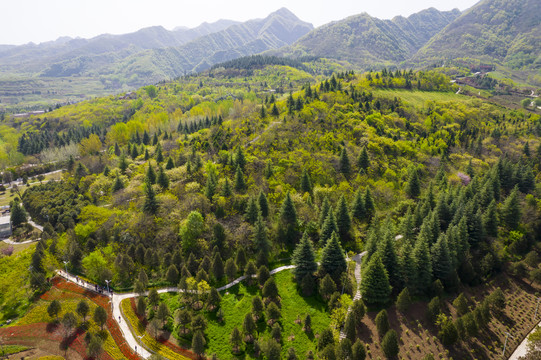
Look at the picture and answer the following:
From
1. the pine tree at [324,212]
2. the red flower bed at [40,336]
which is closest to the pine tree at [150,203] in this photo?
the red flower bed at [40,336]

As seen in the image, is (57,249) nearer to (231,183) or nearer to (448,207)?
(231,183)

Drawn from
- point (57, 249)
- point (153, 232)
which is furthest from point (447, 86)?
point (57, 249)

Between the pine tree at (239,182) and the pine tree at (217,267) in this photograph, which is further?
the pine tree at (239,182)

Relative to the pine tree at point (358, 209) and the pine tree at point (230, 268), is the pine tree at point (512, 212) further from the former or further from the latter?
the pine tree at point (230, 268)

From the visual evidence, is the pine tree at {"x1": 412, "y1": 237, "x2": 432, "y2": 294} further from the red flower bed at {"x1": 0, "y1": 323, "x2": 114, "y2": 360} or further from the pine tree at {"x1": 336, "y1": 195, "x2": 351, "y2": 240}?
the red flower bed at {"x1": 0, "y1": 323, "x2": 114, "y2": 360}

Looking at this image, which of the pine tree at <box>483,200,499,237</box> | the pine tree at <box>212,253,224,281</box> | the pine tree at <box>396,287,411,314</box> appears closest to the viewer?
the pine tree at <box>396,287,411,314</box>

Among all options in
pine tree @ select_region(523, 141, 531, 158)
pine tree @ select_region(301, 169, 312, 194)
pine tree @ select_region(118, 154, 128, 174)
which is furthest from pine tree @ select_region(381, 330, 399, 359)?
pine tree @ select_region(523, 141, 531, 158)

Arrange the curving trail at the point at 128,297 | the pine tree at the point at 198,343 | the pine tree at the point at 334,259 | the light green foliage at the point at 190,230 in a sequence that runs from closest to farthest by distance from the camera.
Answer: the pine tree at the point at 198,343, the curving trail at the point at 128,297, the pine tree at the point at 334,259, the light green foliage at the point at 190,230

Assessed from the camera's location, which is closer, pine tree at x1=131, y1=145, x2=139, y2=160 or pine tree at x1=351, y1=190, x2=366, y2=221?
pine tree at x1=351, y1=190, x2=366, y2=221
